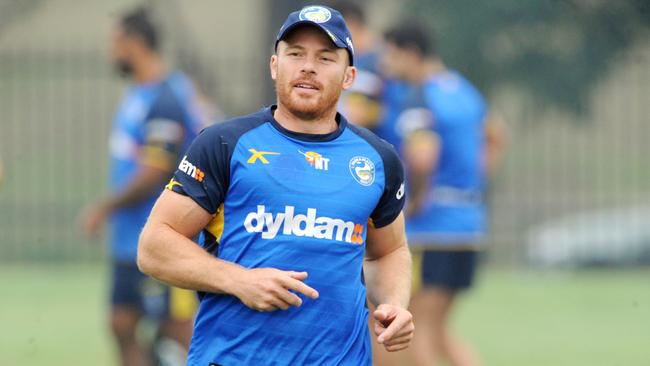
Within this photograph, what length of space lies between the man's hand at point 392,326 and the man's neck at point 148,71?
15.7ft

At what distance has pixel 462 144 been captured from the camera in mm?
9688

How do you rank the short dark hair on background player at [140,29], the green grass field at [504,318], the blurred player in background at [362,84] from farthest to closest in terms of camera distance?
the green grass field at [504,318]
the short dark hair on background player at [140,29]
the blurred player in background at [362,84]

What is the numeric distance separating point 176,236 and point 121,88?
21.0 meters

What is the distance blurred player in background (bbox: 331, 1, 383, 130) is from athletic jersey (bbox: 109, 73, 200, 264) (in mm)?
1017

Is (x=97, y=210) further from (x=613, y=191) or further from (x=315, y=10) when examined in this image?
(x=613, y=191)

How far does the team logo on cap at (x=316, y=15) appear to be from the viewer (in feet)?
15.9

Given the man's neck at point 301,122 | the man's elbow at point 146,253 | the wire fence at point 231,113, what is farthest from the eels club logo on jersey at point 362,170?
the wire fence at point 231,113

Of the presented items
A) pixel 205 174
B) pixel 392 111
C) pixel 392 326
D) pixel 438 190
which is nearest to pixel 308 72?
pixel 205 174

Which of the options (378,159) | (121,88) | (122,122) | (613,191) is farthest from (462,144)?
(613,191)

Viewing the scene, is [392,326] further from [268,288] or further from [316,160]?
[316,160]

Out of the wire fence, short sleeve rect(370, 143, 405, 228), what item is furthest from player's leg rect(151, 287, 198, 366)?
the wire fence

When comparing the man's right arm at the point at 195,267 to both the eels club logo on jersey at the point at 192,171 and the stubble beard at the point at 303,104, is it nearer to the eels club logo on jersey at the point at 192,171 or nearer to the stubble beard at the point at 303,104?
the eels club logo on jersey at the point at 192,171

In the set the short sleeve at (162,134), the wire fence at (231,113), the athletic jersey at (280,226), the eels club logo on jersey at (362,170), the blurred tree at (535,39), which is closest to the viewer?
the athletic jersey at (280,226)

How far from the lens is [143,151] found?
30.1 feet
